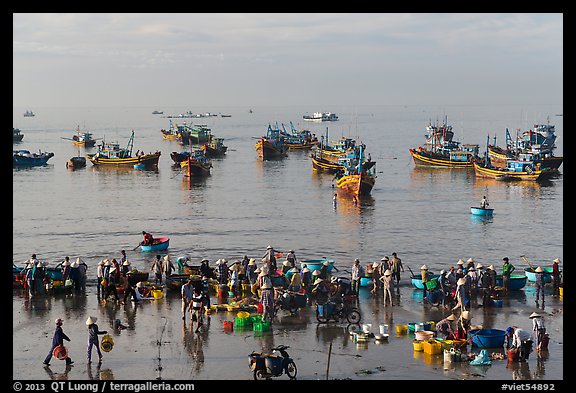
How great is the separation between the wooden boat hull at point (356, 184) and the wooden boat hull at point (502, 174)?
48.5 ft

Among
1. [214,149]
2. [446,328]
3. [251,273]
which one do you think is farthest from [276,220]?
[214,149]

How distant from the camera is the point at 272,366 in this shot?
15.6 m

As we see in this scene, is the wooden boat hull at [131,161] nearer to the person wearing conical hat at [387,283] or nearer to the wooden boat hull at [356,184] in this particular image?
the wooden boat hull at [356,184]

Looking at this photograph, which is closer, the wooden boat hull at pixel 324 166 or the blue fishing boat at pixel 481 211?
the blue fishing boat at pixel 481 211

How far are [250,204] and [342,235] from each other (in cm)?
1500

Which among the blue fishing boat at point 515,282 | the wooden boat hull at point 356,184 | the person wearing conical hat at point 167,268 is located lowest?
the blue fishing boat at point 515,282

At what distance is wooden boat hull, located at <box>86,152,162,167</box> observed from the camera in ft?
251

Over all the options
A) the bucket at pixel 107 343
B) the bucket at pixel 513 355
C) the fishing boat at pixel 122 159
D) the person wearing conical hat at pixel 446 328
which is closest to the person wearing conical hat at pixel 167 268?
the bucket at pixel 107 343

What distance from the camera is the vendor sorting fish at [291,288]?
63.4ft

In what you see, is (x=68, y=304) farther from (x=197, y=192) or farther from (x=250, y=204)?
(x=197, y=192)

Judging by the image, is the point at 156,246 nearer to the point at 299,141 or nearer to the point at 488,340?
the point at 488,340

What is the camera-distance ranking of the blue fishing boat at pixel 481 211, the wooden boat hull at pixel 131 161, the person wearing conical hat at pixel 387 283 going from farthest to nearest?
the wooden boat hull at pixel 131 161, the blue fishing boat at pixel 481 211, the person wearing conical hat at pixel 387 283

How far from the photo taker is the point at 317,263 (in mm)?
25812
